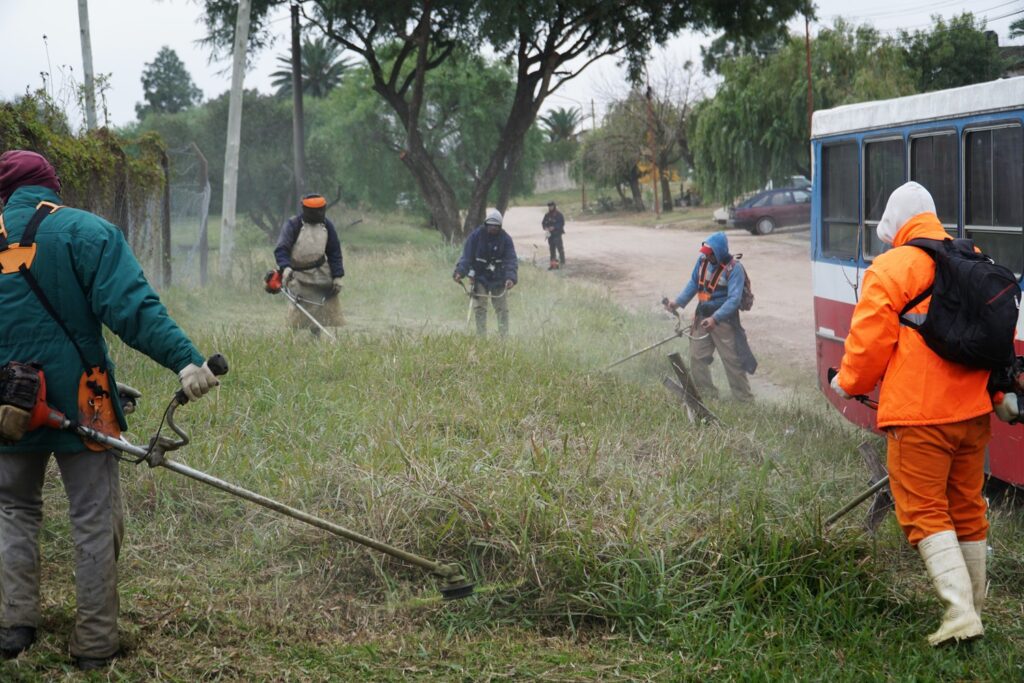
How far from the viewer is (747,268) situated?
2339cm

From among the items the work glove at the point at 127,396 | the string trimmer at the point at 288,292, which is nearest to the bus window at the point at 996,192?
the work glove at the point at 127,396

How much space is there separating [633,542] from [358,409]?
291 centimetres

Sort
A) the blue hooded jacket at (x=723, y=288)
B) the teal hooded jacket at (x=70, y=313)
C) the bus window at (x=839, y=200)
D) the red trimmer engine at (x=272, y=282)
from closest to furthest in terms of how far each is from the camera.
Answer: the teal hooded jacket at (x=70, y=313)
the bus window at (x=839, y=200)
the blue hooded jacket at (x=723, y=288)
the red trimmer engine at (x=272, y=282)

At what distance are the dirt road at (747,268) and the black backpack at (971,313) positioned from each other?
22.1 feet

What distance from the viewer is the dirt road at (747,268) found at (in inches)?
512

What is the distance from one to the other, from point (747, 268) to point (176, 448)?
20325 mm

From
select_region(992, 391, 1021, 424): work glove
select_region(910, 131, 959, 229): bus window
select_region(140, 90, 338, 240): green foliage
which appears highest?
select_region(140, 90, 338, 240): green foliage

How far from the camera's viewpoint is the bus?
20.4 feet

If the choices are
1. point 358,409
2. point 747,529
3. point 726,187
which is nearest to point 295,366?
→ point 358,409

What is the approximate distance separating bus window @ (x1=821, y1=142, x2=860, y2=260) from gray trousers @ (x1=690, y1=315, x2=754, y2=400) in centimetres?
136

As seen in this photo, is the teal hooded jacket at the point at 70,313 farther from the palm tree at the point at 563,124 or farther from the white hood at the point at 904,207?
the palm tree at the point at 563,124

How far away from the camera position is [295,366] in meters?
8.45

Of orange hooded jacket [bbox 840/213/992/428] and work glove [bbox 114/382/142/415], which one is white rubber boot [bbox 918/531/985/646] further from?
work glove [bbox 114/382/142/415]

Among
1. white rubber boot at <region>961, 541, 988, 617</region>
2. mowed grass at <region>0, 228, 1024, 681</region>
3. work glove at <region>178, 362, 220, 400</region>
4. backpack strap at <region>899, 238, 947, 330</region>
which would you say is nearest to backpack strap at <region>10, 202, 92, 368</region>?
work glove at <region>178, 362, 220, 400</region>
